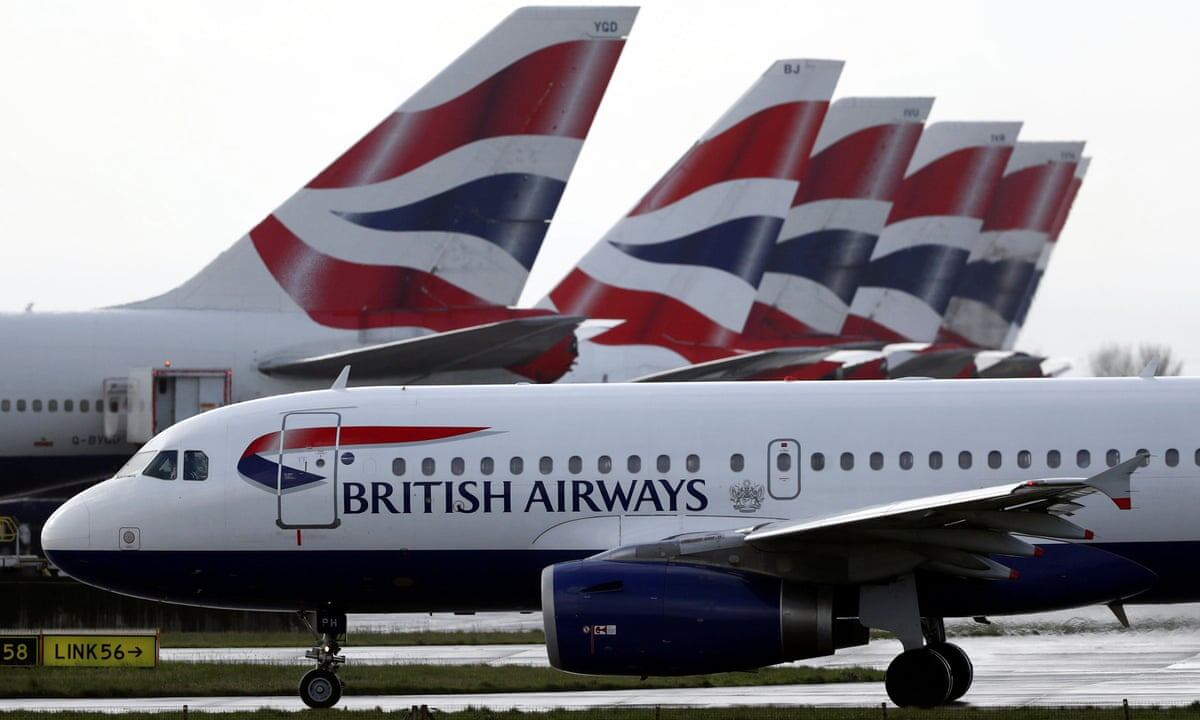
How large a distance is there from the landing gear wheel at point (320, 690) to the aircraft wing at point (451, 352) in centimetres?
1092

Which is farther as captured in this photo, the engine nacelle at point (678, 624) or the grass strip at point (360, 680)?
the grass strip at point (360, 680)

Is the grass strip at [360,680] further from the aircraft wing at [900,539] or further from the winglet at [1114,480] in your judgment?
the winglet at [1114,480]

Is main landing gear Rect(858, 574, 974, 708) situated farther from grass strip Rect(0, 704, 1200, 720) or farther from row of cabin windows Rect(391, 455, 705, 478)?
row of cabin windows Rect(391, 455, 705, 478)

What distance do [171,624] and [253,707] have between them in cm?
1120

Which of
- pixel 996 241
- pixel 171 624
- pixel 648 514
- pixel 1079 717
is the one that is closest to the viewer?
pixel 1079 717

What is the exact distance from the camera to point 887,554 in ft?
61.4

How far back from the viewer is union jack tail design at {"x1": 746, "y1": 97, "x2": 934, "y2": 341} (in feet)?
161

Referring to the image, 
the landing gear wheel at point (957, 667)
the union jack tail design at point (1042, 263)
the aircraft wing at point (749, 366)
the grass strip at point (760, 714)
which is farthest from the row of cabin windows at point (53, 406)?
the union jack tail design at point (1042, 263)

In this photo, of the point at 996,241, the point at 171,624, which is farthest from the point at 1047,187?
the point at 171,624

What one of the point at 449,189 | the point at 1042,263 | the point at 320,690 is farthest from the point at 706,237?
the point at 1042,263

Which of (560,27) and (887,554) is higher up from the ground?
(560,27)

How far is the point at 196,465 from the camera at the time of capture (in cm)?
2103

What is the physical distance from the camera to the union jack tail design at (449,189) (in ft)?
106

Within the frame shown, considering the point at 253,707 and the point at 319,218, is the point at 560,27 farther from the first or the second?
the point at 253,707
